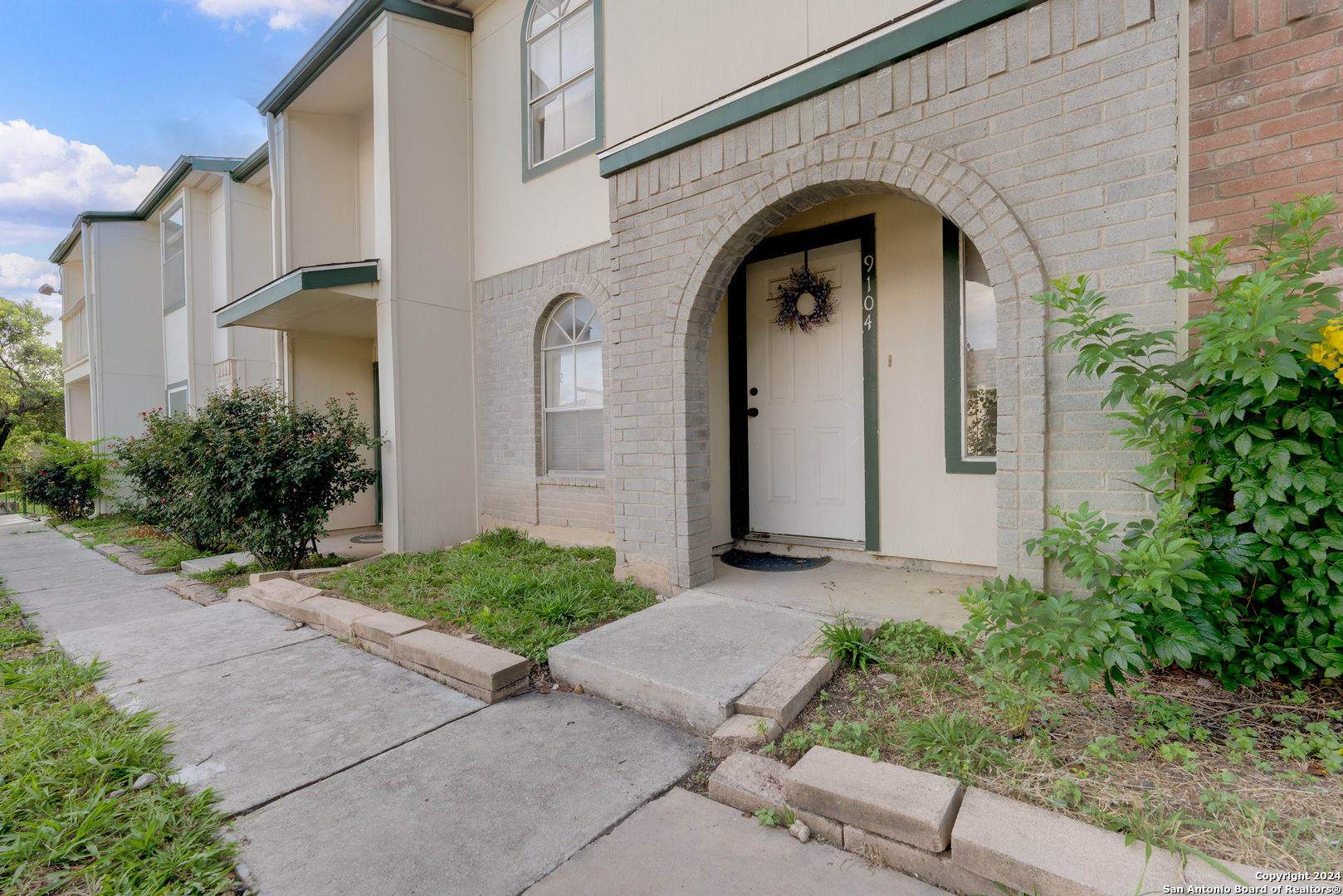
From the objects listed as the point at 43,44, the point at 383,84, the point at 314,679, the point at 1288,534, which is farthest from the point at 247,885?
the point at 43,44

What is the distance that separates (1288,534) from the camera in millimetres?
2096

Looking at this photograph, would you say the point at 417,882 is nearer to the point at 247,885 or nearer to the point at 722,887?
the point at 247,885

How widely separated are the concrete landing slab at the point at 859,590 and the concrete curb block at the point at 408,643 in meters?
1.52

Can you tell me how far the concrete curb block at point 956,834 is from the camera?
4.66 ft

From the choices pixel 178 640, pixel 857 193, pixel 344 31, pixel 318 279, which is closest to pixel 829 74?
pixel 857 193

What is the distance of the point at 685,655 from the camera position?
2.90 meters

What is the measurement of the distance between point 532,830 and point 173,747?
67.2 inches

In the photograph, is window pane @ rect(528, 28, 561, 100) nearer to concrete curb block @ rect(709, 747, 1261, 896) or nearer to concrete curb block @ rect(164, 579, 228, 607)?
concrete curb block @ rect(164, 579, 228, 607)

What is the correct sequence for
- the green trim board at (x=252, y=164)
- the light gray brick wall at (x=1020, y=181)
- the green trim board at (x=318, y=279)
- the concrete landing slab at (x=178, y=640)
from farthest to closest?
the green trim board at (x=252, y=164), the green trim board at (x=318, y=279), the concrete landing slab at (x=178, y=640), the light gray brick wall at (x=1020, y=181)

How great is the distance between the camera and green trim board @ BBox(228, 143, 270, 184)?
8469 mm

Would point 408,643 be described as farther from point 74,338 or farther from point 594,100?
point 74,338

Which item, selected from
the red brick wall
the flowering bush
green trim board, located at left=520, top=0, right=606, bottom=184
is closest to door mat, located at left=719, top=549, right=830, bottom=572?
the red brick wall

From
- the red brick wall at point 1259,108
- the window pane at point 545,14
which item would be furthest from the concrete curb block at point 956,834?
the window pane at point 545,14
